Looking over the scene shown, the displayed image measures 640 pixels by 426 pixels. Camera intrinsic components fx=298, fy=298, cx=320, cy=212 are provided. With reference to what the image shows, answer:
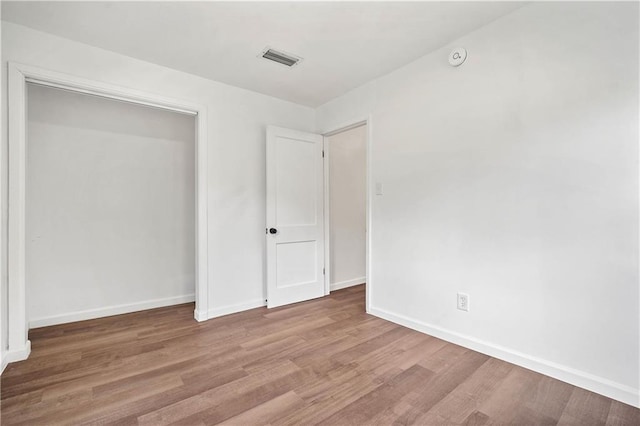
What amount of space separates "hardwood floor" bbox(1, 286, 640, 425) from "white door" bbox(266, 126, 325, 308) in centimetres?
78

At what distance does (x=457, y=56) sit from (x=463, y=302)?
197cm

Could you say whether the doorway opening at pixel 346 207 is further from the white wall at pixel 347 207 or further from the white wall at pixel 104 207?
the white wall at pixel 104 207

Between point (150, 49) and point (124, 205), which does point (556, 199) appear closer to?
point (150, 49)

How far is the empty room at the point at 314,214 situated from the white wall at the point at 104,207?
0.07ft

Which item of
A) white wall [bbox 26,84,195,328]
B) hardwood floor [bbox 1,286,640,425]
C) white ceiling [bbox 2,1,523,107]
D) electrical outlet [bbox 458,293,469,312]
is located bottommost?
hardwood floor [bbox 1,286,640,425]

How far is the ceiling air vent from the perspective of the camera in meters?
2.60

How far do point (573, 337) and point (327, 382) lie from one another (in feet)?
5.15

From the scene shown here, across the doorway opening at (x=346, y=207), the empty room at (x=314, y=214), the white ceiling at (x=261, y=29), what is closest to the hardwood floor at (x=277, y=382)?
the empty room at (x=314, y=214)

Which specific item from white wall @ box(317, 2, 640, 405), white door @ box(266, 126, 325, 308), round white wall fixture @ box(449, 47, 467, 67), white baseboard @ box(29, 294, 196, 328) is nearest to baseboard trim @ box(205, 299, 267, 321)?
white door @ box(266, 126, 325, 308)

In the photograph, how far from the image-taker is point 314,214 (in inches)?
149

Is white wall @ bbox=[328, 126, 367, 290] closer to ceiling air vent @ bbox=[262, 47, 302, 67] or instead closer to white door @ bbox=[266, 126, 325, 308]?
white door @ bbox=[266, 126, 325, 308]

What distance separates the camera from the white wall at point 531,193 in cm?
170

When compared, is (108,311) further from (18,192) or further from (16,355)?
(18,192)

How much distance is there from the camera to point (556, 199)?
1.91 metres
